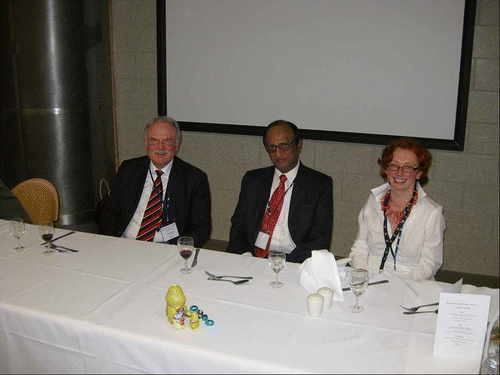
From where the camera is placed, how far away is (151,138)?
304 centimetres

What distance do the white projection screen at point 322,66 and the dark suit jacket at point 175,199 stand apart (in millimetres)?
1584

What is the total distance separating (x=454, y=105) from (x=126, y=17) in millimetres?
3202

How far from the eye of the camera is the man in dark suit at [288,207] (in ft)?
9.40

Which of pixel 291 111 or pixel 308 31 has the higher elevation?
pixel 308 31

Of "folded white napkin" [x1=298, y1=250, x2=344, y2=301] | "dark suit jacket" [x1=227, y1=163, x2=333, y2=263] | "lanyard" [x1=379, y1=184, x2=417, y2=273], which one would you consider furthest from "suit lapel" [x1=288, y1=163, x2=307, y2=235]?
"folded white napkin" [x1=298, y1=250, x2=344, y2=301]

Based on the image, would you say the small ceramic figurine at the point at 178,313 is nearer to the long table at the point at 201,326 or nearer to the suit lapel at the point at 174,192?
the long table at the point at 201,326

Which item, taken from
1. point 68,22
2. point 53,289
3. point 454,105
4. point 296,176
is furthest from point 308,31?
point 53,289

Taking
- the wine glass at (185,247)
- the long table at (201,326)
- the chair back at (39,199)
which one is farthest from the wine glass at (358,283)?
the chair back at (39,199)

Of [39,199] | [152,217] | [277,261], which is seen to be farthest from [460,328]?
[39,199]

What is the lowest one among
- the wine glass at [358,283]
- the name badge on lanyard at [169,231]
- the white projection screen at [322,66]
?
the name badge on lanyard at [169,231]

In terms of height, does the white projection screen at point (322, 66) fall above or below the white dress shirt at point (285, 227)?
above

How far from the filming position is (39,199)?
3.27 metres

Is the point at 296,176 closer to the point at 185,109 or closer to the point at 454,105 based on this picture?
the point at 454,105

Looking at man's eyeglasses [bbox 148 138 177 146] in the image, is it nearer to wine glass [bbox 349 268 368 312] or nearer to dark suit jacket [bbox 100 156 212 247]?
dark suit jacket [bbox 100 156 212 247]
